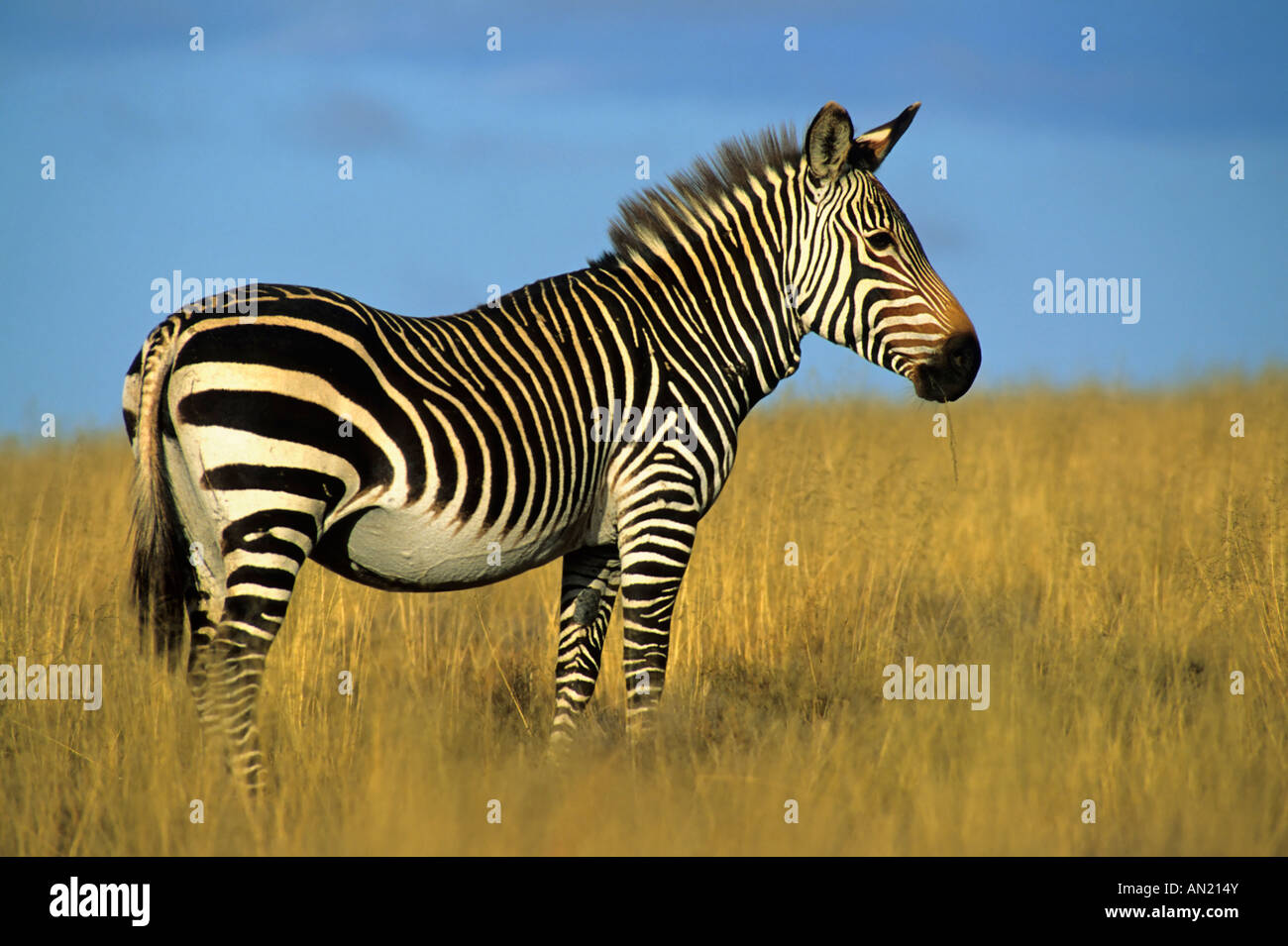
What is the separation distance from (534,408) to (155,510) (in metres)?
1.81

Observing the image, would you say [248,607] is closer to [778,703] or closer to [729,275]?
[729,275]

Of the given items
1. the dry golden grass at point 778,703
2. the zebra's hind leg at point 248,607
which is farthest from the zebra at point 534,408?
the dry golden grass at point 778,703

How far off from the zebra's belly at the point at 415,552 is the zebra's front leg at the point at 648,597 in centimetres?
47

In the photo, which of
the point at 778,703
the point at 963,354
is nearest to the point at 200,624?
the point at 778,703

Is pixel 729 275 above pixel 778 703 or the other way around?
above

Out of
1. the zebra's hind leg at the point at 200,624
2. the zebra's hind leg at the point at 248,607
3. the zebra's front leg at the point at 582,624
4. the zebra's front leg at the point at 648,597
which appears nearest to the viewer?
the zebra's hind leg at the point at 248,607

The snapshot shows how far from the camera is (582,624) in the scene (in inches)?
250

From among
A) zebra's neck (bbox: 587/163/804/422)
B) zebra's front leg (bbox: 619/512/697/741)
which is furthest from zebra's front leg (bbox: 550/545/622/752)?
zebra's neck (bbox: 587/163/804/422)

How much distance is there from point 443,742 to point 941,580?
5.46 meters

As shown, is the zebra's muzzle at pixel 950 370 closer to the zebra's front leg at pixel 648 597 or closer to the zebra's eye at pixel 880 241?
the zebra's eye at pixel 880 241

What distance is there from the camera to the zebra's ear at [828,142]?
5.82 metres

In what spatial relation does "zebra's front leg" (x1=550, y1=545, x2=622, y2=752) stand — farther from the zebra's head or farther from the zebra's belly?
the zebra's head

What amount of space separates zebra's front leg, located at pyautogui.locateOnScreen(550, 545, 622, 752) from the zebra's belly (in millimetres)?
830

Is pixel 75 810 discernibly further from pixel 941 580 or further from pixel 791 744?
pixel 941 580
